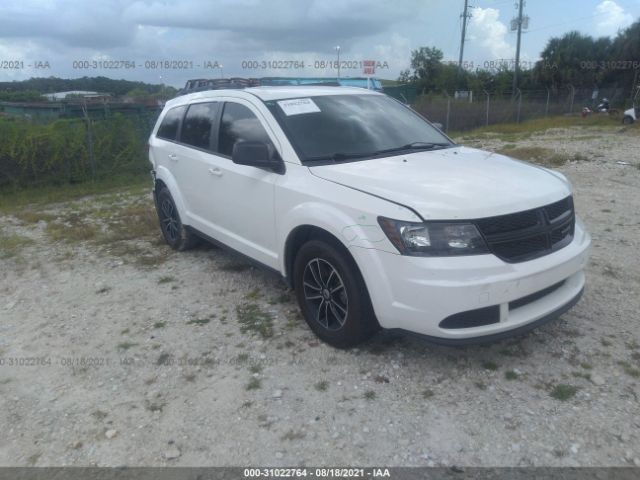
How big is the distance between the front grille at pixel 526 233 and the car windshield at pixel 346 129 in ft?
4.03

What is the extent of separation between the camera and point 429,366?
11.6 feet

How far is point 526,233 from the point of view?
3207 mm

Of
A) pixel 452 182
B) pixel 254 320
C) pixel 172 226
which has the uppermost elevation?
pixel 452 182

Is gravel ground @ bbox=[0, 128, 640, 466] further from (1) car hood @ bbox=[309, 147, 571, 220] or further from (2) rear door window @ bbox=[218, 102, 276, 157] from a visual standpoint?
(2) rear door window @ bbox=[218, 102, 276, 157]

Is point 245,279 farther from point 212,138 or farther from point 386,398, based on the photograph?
point 386,398

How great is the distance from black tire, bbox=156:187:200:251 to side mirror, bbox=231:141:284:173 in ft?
7.01

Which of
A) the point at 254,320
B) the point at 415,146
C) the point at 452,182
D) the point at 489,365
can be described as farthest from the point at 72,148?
the point at 489,365

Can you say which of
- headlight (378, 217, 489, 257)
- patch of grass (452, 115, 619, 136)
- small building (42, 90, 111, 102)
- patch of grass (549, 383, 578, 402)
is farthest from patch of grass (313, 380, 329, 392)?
patch of grass (452, 115, 619, 136)

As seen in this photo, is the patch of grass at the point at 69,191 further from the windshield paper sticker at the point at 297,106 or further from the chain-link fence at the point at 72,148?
the windshield paper sticker at the point at 297,106

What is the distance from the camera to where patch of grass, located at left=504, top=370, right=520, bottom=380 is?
3332mm

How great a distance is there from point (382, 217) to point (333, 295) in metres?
0.77

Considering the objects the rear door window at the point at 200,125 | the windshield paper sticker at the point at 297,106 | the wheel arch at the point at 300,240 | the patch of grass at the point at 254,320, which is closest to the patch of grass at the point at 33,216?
the rear door window at the point at 200,125

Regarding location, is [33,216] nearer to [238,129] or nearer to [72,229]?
[72,229]

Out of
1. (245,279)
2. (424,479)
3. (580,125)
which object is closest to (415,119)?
(245,279)
